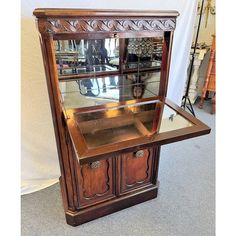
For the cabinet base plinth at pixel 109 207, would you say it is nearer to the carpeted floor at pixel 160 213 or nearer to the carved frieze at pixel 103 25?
the carpeted floor at pixel 160 213

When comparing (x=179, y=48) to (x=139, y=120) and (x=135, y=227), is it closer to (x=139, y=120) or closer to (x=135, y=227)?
(x=139, y=120)

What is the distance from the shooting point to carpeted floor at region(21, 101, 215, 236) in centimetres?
137

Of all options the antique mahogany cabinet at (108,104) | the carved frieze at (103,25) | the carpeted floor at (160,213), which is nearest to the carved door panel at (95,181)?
the antique mahogany cabinet at (108,104)

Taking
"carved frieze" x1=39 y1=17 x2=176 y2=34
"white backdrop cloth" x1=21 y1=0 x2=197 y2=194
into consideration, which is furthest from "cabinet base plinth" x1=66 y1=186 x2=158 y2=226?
"carved frieze" x1=39 y1=17 x2=176 y2=34

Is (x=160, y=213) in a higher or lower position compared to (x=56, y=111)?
lower

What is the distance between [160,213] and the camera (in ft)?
4.88

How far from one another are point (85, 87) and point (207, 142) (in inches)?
63.7

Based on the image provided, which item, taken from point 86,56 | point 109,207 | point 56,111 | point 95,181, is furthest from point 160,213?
point 86,56

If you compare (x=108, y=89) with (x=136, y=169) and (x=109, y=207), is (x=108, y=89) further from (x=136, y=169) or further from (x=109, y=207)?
(x=109, y=207)

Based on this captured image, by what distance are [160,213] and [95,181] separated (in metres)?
0.55
